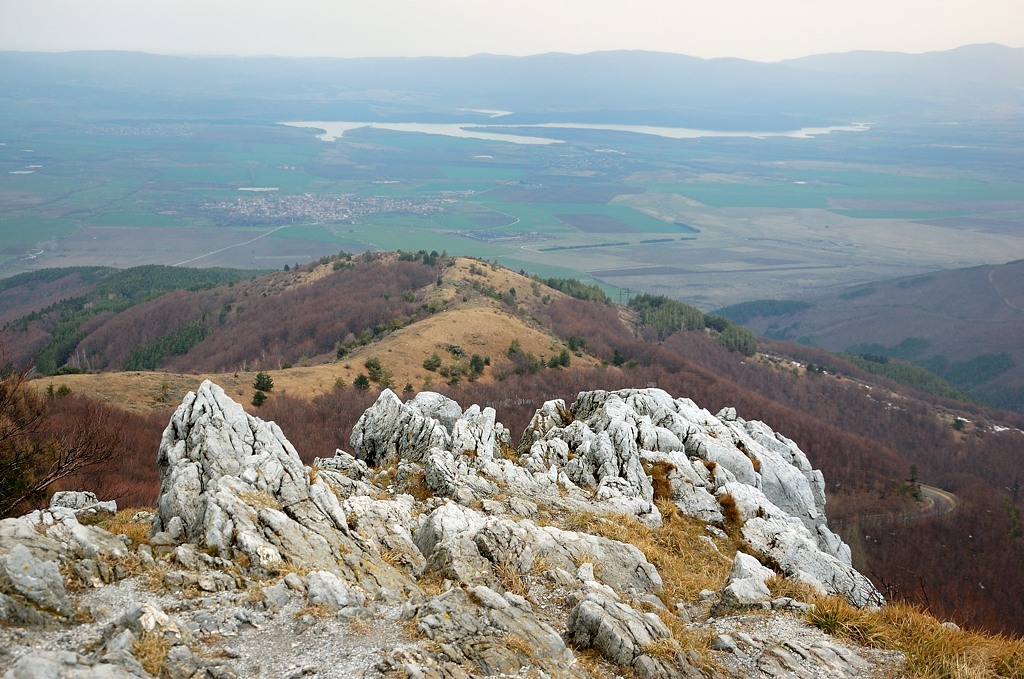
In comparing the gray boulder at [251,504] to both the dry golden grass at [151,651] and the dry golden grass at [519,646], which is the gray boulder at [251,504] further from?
the dry golden grass at [519,646]

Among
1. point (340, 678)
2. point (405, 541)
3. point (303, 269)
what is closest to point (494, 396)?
point (405, 541)

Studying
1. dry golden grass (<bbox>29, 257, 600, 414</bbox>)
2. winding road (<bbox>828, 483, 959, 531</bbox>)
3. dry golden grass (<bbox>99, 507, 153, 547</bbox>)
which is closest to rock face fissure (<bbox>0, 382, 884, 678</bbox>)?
dry golden grass (<bbox>99, 507, 153, 547</bbox>)

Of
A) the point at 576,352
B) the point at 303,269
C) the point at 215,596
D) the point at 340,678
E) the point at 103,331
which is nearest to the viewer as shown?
the point at 340,678

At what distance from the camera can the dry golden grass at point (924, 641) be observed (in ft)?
40.7

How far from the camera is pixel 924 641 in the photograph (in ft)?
43.6

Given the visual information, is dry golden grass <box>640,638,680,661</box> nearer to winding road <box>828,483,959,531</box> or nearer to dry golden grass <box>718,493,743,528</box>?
dry golden grass <box>718,493,743,528</box>

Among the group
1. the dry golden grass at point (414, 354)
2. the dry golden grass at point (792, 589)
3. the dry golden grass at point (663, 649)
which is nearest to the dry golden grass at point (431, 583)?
the dry golden grass at point (663, 649)

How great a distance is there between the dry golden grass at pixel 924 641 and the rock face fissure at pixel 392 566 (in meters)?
0.73

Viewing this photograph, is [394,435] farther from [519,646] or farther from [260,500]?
[519,646]

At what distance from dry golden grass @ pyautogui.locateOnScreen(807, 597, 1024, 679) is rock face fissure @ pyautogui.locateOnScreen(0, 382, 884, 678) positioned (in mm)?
734

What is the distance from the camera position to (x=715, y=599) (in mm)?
16641

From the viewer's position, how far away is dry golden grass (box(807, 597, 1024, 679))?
1241 centimetres

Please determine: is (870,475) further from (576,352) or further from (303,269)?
(303,269)

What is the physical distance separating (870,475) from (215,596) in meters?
84.2
